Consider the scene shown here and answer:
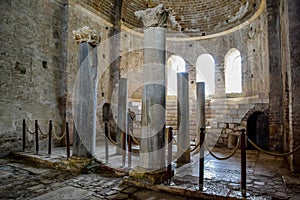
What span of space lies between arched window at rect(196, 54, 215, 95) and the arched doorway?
15.0 ft

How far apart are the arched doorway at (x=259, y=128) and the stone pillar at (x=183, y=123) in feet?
14.2

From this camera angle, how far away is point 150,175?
13.8ft

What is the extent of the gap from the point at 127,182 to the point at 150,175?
20.1 inches

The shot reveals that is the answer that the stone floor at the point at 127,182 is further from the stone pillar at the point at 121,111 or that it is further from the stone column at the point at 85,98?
the stone pillar at the point at 121,111

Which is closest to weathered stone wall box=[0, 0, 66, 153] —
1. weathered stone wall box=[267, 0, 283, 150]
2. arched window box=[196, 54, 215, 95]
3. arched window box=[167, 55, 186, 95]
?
arched window box=[167, 55, 186, 95]

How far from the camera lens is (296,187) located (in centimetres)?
411

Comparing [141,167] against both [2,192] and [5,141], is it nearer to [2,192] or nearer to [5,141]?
[2,192]

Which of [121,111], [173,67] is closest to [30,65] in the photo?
[121,111]

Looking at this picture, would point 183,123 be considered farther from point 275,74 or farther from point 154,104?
point 275,74

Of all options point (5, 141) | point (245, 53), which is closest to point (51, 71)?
point (5, 141)

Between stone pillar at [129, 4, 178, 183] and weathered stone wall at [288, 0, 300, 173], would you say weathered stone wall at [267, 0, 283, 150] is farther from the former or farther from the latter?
stone pillar at [129, 4, 178, 183]

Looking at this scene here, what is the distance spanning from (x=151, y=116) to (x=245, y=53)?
916 centimetres

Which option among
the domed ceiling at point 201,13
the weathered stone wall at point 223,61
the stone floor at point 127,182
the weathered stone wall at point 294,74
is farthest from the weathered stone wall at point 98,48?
the weathered stone wall at point 294,74

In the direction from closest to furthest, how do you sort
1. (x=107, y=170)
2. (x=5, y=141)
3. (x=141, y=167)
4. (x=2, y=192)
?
1. (x=2, y=192)
2. (x=141, y=167)
3. (x=107, y=170)
4. (x=5, y=141)
